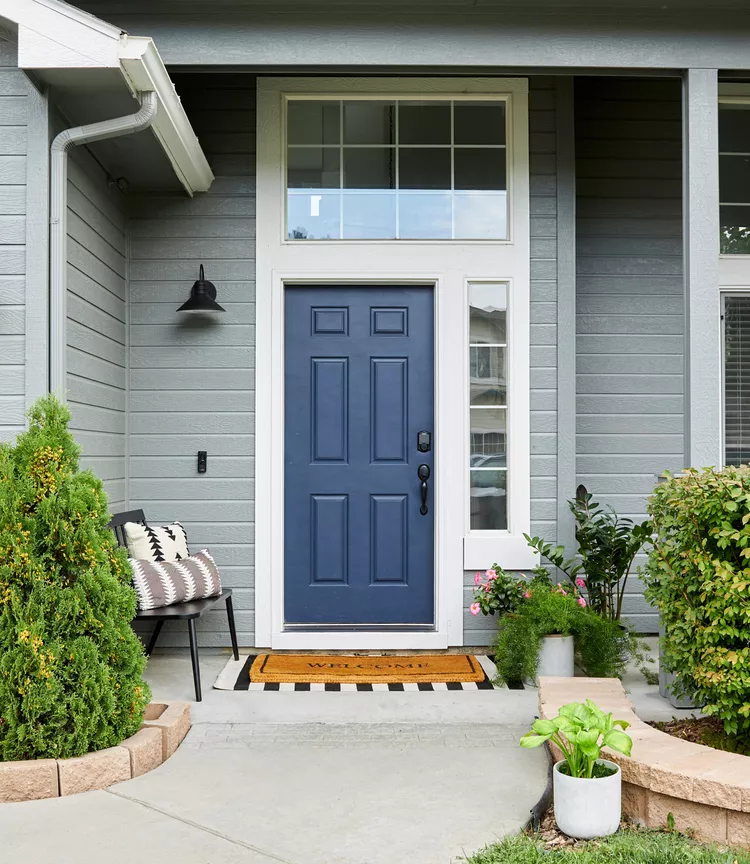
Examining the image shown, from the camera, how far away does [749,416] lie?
459 cm

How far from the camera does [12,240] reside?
10.5 feet

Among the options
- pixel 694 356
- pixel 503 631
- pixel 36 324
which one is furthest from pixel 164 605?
pixel 694 356

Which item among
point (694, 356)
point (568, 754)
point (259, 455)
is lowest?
point (568, 754)

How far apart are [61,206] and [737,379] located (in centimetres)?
346

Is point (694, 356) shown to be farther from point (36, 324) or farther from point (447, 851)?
point (36, 324)

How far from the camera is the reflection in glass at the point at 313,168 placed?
4.36 metres

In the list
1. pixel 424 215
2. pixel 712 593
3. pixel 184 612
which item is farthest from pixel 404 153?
pixel 712 593

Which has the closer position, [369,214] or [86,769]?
[86,769]

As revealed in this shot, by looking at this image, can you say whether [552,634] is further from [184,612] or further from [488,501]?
[184,612]

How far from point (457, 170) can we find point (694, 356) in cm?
165

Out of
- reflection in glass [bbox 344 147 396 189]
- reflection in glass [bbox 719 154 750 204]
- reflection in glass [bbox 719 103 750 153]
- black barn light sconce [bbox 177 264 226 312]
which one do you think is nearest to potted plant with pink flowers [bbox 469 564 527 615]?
black barn light sconce [bbox 177 264 226 312]

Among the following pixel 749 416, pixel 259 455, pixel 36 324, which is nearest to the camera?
pixel 36 324

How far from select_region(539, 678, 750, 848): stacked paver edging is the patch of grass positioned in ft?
0.18

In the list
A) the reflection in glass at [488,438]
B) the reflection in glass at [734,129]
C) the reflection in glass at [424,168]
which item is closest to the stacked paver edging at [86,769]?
the reflection in glass at [488,438]
